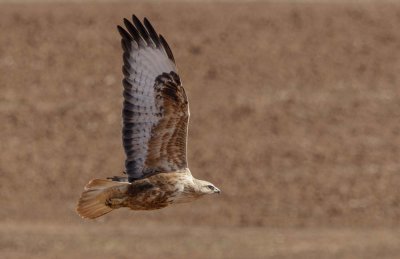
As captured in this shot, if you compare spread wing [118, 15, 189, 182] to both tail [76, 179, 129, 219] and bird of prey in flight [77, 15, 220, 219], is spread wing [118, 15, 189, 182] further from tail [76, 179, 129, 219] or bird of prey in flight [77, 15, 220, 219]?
tail [76, 179, 129, 219]

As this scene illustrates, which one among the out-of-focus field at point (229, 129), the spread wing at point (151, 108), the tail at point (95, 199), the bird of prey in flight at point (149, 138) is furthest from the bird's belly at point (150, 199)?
the out-of-focus field at point (229, 129)

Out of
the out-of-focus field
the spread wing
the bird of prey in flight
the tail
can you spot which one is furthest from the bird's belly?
the out-of-focus field

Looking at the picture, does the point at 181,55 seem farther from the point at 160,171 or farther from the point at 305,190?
the point at 160,171

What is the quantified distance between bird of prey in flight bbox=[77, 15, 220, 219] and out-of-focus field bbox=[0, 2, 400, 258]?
961 cm

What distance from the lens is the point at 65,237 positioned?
23797 millimetres

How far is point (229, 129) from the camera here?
94.8 feet

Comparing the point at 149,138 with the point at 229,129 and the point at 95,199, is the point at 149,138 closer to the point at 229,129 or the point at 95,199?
the point at 95,199

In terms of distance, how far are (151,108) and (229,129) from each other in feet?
52.9

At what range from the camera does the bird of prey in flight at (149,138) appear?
492 inches

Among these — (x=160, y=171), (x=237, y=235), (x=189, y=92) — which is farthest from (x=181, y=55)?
(x=160, y=171)

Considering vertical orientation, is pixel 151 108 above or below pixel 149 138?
above

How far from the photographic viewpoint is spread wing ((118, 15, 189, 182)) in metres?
12.7

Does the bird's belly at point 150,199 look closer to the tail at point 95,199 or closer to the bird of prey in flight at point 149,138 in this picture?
the bird of prey in flight at point 149,138

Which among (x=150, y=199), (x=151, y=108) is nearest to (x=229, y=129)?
(x=151, y=108)
